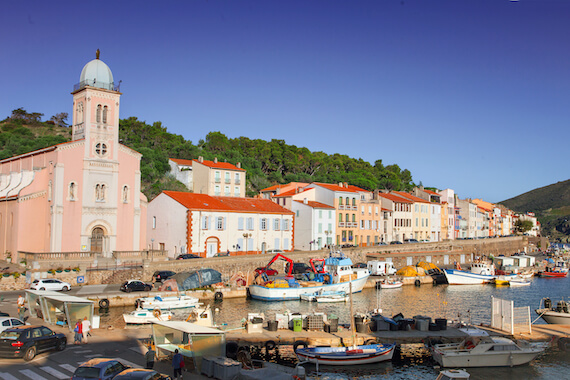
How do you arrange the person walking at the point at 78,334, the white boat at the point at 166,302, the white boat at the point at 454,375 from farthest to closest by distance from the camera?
A: the white boat at the point at 166,302, the person walking at the point at 78,334, the white boat at the point at 454,375

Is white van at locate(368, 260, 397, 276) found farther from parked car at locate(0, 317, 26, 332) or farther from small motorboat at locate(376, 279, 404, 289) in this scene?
parked car at locate(0, 317, 26, 332)

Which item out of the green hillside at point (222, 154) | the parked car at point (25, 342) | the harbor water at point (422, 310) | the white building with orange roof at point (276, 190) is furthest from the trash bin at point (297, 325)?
the green hillside at point (222, 154)

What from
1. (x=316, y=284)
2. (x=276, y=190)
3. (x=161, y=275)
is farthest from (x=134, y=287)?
(x=276, y=190)

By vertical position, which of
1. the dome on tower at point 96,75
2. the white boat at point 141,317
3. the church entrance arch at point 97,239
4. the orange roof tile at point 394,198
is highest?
the dome on tower at point 96,75

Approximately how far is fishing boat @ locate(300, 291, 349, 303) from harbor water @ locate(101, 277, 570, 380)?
495mm

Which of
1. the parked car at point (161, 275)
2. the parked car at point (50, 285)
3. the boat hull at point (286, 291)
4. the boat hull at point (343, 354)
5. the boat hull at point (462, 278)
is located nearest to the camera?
the boat hull at point (343, 354)

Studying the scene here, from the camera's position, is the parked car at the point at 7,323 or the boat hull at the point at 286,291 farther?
the boat hull at the point at 286,291

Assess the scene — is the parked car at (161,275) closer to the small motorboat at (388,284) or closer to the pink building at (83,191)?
the pink building at (83,191)

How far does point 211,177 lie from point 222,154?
2551 cm

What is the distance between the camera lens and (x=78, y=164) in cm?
4884

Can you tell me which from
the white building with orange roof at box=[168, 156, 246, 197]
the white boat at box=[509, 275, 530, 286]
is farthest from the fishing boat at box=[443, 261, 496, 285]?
the white building with orange roof at box=[168, 156, 246, 197]

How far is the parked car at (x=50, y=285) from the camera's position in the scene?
122 ft

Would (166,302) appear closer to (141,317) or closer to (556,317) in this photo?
(141,317)

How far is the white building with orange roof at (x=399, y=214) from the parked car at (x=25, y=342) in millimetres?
68678
